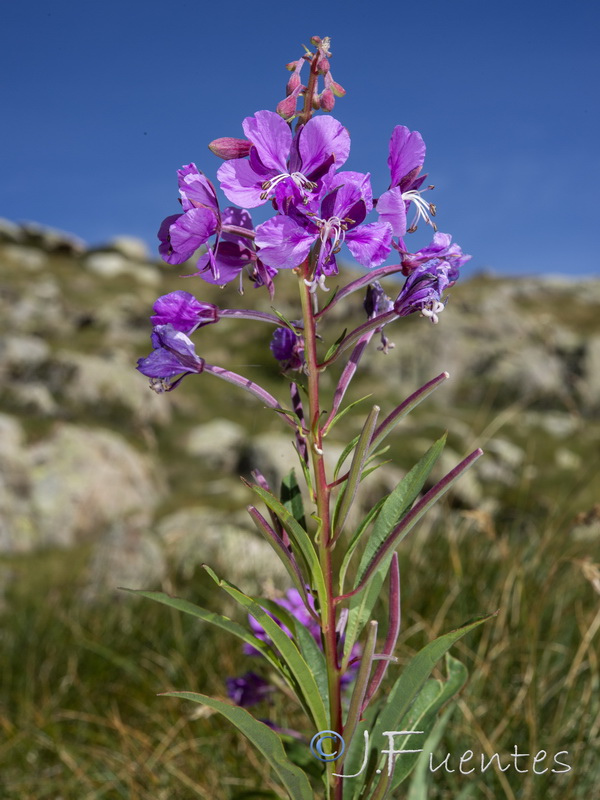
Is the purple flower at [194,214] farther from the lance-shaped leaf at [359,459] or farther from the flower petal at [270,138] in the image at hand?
the lance-shaped leaf at [359,459]

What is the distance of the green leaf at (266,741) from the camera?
1.13m

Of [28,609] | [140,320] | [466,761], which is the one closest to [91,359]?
[140,320]

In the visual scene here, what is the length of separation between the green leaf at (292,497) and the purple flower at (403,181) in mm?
531

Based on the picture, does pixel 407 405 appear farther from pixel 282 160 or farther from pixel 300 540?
pixel 282 160

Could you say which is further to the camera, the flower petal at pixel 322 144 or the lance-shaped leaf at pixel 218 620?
the lance-shaped leaf at pixel 218 620

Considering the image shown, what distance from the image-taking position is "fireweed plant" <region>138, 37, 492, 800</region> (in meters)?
1.08

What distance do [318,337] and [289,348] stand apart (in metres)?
0.08

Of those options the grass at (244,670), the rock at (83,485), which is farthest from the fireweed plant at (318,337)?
the rock at (83,485)

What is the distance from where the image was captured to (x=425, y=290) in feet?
3.70

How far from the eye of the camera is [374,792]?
124 centimetres

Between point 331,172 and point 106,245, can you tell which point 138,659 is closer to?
point 331,172

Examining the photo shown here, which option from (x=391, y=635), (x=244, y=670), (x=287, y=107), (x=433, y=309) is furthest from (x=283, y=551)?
(x=244, y=670)

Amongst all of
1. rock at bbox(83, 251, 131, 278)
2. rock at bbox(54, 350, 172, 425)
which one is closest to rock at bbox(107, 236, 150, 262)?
rock at bbox(83, 251, 131, 278)

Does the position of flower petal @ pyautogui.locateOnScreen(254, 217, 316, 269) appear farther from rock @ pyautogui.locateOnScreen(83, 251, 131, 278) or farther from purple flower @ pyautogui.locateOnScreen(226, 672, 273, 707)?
rock @ pyautogui.locateOnScreen(83, 251, 131, 278)
